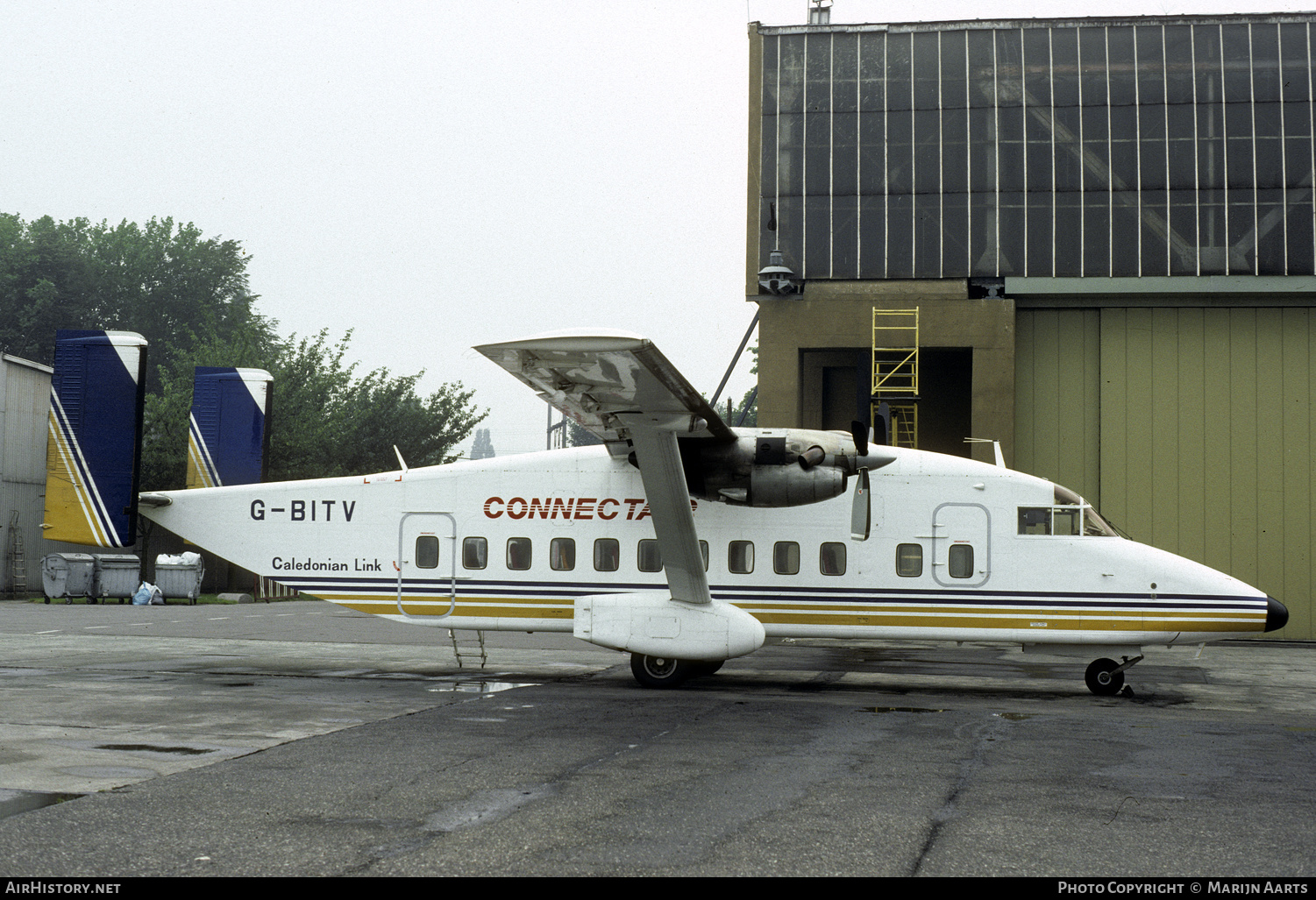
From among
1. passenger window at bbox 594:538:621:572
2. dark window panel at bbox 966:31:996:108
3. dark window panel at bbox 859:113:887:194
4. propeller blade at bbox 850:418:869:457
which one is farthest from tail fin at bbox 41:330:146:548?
dark window panel at bbox 966:31:996:108

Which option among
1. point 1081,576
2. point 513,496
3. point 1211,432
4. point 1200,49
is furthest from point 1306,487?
point 513,496

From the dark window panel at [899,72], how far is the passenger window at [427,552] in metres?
17.0

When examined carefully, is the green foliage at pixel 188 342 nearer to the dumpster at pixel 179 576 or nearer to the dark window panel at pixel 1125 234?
the dumpster at pixel 179 576

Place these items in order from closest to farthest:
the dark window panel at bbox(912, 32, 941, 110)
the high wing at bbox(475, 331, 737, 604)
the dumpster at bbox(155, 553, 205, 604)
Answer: the high wing at bbox(475, 331, 737, 604) < the dark window panel at bbox(912, 32, 941, 110) < the dumpster at bbox(155, 553, 205, 604)

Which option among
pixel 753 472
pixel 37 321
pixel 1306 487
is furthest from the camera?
pixel 37 321

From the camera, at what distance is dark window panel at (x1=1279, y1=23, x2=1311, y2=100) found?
2527 centimetres

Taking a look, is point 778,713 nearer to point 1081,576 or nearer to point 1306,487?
point 1081,576

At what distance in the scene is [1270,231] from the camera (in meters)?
25.0

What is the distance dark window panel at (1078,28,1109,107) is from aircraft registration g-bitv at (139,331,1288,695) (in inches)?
584

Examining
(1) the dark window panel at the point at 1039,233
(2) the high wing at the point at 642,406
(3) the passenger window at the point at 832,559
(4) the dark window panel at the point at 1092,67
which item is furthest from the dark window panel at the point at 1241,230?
(2) the high wing at the point at 642,406

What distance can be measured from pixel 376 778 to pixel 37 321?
220 feet

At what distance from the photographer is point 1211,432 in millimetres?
24875

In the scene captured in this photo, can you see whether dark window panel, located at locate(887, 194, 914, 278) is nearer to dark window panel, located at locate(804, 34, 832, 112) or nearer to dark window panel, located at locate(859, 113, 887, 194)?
dark window panel, located at locate(859, 113, 887, 194)

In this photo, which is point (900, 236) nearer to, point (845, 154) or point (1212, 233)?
point (845, 154)
